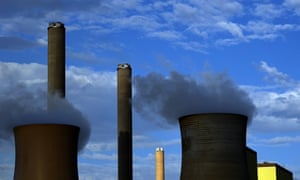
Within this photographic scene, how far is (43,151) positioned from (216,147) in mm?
Answer: 5210

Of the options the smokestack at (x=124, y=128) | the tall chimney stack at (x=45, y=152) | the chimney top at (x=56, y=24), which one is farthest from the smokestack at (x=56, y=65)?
the tall chimney stack at (x=45, y=152)

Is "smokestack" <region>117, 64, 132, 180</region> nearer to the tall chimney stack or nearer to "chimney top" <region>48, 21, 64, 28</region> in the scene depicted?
"chimney top" <region>48, 21, 64, 28</region>

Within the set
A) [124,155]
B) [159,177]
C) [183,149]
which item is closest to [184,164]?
[183,149]

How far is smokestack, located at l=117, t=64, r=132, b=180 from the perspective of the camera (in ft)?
103

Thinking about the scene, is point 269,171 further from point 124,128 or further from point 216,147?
point 216,147

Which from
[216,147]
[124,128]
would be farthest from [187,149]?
[124,128]

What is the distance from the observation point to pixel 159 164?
40.7 m

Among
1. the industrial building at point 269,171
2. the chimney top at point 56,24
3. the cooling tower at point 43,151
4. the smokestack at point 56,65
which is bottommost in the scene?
the industrial building at point 269,171

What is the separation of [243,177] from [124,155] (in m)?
13.4

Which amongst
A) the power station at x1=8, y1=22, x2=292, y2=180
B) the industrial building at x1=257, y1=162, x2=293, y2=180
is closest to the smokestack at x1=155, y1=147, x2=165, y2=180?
the industrial building at x1=257, y1=162, x2=293, y2=180

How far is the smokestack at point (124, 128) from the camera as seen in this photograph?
31484 millimetres

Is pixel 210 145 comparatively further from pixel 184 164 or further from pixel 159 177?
pixel 159 177

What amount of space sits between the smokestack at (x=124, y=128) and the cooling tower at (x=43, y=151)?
43.4 ft

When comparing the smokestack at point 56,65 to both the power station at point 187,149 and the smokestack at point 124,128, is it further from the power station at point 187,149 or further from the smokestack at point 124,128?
the power station at point 187,149
